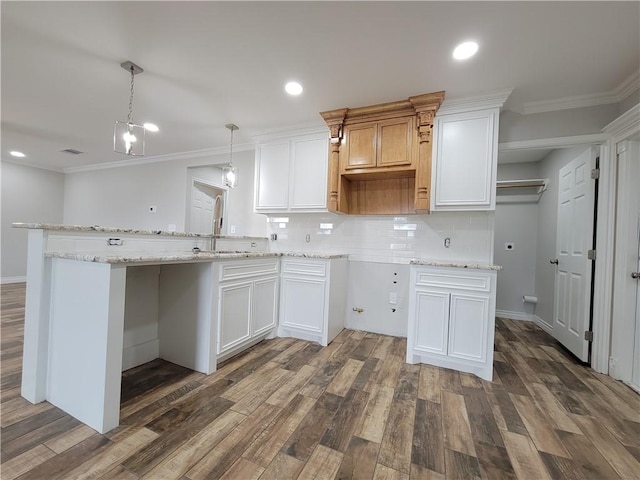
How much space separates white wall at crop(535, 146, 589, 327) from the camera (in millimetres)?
3309

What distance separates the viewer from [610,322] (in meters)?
2.29

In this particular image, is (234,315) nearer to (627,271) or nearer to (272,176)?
(272,176)

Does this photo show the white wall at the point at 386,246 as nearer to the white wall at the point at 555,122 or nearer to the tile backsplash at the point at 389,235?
the tile backsplash at the point at 389,235

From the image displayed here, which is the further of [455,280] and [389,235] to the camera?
[389,235]

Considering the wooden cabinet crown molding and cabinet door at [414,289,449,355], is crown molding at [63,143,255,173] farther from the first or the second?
cabinet door at [414,289,449,355]

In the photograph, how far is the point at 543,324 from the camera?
137 inches

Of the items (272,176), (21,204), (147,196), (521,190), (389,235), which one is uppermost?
(521,190)

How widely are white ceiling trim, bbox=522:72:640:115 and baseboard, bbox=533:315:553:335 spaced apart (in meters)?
2.50

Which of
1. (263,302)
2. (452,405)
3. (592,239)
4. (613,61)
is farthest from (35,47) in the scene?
(592,239)

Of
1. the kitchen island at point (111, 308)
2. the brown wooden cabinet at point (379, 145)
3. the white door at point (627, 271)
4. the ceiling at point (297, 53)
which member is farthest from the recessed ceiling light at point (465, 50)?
the kitchen island at point (111, 308)

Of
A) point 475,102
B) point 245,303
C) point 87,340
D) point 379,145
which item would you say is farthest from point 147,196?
point 475,102

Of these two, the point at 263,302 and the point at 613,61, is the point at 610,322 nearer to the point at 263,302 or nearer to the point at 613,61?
the point at 613,61

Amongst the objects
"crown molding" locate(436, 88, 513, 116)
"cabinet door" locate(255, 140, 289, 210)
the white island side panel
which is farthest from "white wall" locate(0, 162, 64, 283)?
"crown molding" locate(436, 88, 513, 116)

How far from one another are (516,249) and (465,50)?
3.29 metres
